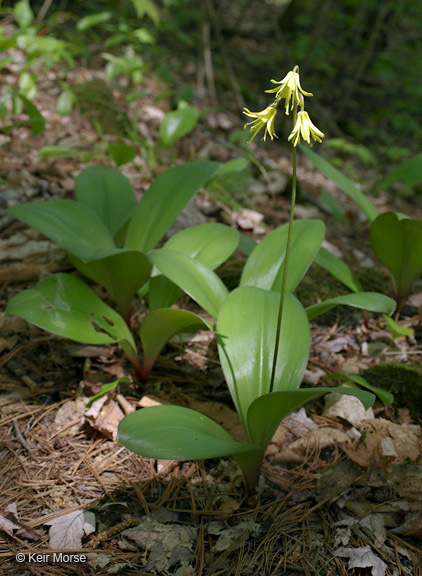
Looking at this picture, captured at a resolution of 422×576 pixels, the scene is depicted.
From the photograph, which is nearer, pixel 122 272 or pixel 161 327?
pixel 161 327

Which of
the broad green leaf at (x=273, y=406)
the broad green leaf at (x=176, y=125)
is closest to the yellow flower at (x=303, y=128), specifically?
the broad green leaf at (x=273, y=406)

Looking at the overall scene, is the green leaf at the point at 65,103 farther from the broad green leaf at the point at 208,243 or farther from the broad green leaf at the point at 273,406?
the broad green leaf at the point at 273,406

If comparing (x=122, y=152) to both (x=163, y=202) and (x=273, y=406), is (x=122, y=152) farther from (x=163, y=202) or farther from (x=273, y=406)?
(x=273, y=406)

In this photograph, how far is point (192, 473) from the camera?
1.34 metres

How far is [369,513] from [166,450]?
630 mm

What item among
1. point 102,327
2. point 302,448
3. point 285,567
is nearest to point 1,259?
point 102,327

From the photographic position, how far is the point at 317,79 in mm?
5191

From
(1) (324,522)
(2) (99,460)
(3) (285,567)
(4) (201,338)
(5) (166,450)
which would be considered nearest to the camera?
(5) (166,450)

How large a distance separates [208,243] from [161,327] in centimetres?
41

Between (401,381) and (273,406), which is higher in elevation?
(273,406)

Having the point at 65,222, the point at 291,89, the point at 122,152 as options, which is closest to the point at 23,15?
the point at 122,152

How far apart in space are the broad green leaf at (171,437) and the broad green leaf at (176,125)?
1884 mm

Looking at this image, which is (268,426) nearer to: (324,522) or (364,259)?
(324,522)

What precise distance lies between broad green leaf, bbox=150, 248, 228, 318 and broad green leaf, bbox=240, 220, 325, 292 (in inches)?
5.3
